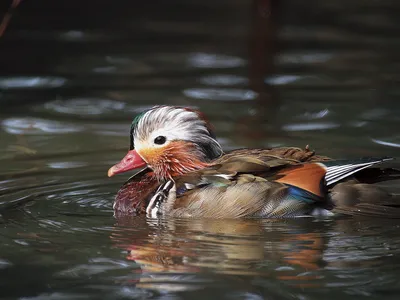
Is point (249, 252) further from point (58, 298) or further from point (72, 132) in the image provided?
point (72, 132)

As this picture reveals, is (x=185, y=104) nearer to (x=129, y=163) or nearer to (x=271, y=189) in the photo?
(x=129, y=163)

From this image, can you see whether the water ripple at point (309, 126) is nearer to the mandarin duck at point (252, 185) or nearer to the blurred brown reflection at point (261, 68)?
the blurred brown reflection at point (261, 68)

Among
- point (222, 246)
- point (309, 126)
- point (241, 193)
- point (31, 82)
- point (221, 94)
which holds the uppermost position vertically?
point (31, 82)

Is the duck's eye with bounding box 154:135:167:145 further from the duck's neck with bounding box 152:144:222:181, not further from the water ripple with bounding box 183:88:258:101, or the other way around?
the water ripple with bounding box 183:88:258:101

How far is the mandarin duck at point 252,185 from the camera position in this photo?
7004 mm

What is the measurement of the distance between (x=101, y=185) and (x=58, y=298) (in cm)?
253

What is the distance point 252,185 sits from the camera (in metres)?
7.04

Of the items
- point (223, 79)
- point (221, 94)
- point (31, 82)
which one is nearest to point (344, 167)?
point (221, 94)

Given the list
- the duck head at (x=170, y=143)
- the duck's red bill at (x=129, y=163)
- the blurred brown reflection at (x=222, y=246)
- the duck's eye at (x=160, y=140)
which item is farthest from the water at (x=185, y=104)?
the duck's eye at (x=160, y=140)

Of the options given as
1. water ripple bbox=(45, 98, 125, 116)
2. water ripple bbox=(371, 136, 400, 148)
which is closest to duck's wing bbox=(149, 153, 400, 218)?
water ripple bbox=(371, 136, 400, 148)

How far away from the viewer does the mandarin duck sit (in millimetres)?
7004

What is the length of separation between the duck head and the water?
0.46m

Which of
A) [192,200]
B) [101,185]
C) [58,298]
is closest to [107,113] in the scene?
[101,185]

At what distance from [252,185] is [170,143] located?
2.78 ft
